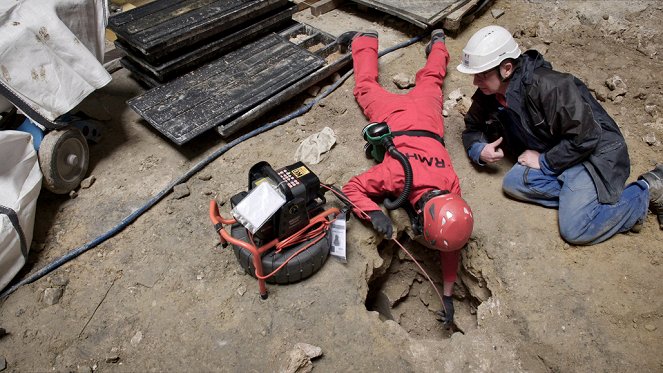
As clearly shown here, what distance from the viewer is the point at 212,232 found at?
9.23ft

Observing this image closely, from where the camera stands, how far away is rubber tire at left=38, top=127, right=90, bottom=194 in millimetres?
2789

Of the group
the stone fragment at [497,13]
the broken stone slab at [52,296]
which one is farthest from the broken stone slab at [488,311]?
the stone fragment at [497,13]

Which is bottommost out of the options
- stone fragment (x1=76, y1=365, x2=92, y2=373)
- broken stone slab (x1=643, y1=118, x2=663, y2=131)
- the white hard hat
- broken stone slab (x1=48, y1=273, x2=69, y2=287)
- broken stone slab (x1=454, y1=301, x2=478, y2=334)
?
broken stone slab (x1=454, y1=301, x2=478, y2=334)

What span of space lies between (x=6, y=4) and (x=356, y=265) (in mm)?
2592

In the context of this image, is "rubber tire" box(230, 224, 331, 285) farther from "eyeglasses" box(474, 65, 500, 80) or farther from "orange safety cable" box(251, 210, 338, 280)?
"eyeglasses" box(474, 65, 500, 80)

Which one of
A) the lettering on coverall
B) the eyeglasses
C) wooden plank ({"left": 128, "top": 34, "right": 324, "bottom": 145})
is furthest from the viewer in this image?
wooden plank ({"left": 128, "top": 34, "right": 324, "bottom": 145})

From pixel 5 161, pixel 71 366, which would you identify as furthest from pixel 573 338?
pixel 5 161

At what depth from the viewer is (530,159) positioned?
2.88m

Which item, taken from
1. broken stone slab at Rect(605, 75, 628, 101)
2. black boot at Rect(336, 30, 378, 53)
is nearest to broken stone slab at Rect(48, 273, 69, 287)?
black boot at Rect(336, 30, 378, 53)

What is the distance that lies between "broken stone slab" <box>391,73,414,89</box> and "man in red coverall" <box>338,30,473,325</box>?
0.08 meters

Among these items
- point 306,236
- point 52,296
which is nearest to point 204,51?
point 306,236

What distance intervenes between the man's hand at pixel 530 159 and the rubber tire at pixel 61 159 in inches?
118

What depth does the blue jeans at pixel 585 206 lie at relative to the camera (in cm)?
264

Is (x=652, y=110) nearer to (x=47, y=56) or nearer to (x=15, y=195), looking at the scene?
(x=47, y=56)
